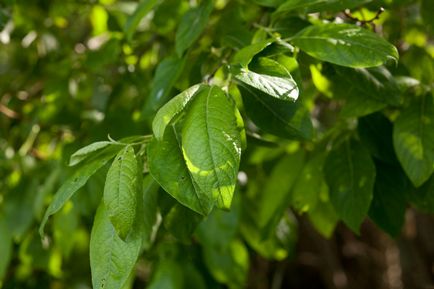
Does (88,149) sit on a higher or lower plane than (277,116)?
higher

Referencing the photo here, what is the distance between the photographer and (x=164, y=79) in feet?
4.53

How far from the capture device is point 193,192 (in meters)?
0.94

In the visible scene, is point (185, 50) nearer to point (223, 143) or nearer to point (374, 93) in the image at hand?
point (374, 93)

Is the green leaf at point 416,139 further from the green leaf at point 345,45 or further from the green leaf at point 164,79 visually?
the green leaf at point 164,79

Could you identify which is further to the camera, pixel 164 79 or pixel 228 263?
pixel 228 263

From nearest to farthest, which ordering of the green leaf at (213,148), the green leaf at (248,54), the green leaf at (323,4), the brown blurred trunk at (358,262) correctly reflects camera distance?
1. the green leaf at (213,148)
2. the green leaf at (248,54)
3. the green leaf at (323,4)
4. the brown blurred trunk at (358,262)

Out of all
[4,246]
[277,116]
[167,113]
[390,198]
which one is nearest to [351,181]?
[390,198]

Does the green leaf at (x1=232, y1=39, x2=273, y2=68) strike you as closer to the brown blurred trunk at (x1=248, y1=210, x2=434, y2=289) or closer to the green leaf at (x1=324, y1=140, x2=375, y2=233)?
the green leaf at (x1=324, y1=140, x2=375, y2=233)

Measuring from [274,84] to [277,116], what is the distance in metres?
0.24

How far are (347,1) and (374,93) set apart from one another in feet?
0.66

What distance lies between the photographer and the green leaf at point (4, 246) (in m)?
1.79

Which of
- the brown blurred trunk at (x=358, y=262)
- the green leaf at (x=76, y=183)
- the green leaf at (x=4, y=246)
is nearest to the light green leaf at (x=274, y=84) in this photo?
the green leaf at (x=76, y=183)

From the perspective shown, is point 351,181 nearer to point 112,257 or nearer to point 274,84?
point 274,84

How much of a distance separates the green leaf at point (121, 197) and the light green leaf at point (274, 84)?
0.20 m
